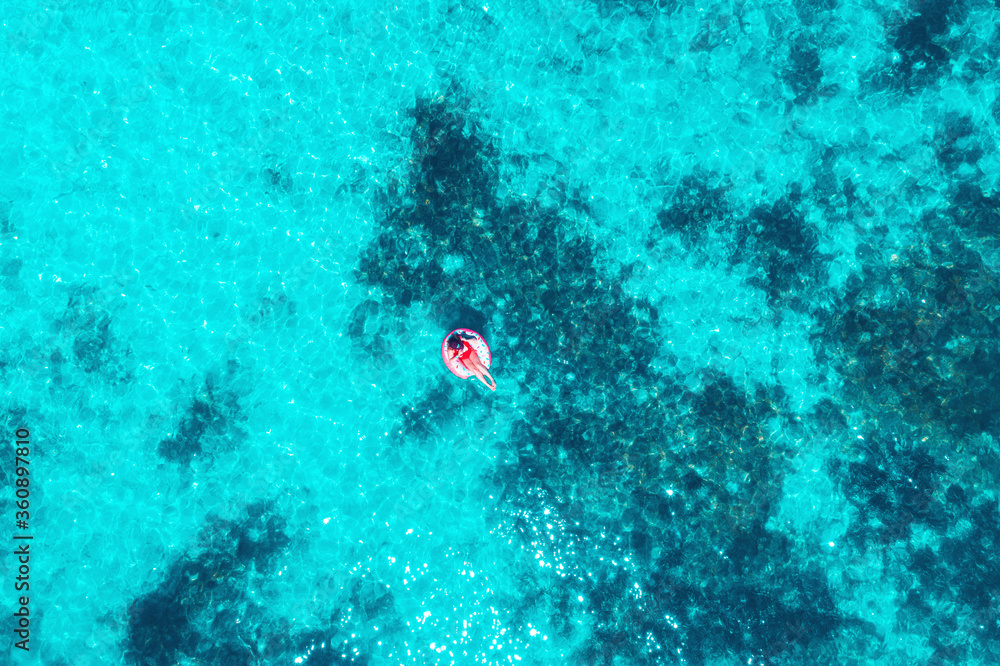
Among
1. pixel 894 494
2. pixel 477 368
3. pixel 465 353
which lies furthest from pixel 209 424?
pixel 894 494

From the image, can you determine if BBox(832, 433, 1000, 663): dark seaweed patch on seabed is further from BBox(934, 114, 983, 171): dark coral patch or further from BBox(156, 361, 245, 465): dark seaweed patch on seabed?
BBox(156, 361, 245, 465): dark seaweed patch on seabed

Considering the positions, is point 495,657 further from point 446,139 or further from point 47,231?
point 47,231

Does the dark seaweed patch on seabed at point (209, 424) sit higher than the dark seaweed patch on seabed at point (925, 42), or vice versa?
the dark seaweed patch on seabed at point (925, 42)

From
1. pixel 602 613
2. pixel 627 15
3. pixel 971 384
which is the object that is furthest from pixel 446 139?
pixel 971 384

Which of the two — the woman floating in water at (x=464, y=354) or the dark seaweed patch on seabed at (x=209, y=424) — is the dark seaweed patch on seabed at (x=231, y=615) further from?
the woman floating in water at (x=464, y=354)

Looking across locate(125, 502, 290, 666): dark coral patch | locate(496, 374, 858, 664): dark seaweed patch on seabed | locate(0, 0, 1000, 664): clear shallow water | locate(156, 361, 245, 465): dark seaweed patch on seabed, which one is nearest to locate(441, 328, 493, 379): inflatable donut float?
locate(0, 0, 1000, 664): clear shallow water

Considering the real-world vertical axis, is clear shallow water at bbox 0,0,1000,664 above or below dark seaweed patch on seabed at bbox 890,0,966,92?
below

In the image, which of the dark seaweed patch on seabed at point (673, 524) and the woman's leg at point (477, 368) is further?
the woman's leg at point (477, 368)

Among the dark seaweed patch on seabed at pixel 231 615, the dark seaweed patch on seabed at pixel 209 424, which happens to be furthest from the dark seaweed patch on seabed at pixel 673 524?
the dark seaweed patch on seabed at pixel 209 424
